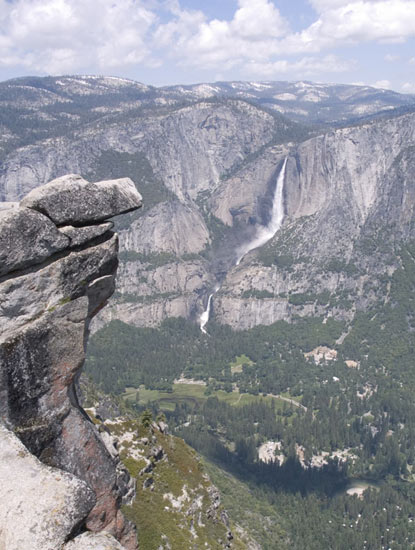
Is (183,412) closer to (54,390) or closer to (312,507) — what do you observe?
(312,507)

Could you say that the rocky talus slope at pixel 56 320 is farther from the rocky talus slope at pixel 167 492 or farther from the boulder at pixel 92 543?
the rocky talus slope at pixel 167 492

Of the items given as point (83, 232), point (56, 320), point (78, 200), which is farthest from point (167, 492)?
point (78, 200)

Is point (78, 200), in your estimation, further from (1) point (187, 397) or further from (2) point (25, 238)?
(1) point (187, 397)

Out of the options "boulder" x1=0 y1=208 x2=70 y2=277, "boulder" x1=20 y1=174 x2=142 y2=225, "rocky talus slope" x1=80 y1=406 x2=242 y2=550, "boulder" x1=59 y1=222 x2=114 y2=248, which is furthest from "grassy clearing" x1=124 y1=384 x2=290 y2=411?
"boulder" x1=0 y1=208 x2=70 y2=277

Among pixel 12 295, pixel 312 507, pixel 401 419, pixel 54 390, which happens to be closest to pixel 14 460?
pixel 54 390

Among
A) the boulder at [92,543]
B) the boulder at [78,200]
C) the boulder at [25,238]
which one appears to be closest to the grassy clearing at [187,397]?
the boulder at [78,200]

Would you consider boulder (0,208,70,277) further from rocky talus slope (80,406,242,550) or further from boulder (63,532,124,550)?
rocky talus slope (80,406,242,550)
